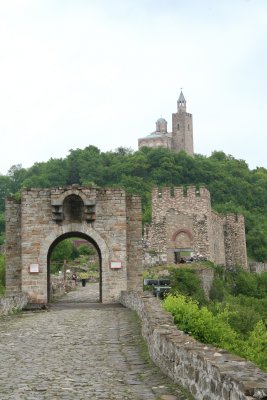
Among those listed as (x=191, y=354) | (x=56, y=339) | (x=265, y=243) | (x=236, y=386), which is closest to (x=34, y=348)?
(x=56, y=339)

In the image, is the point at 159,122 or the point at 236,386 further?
the point at 159,122

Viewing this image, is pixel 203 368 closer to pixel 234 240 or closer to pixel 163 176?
pixel 234 240

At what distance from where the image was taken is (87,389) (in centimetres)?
604

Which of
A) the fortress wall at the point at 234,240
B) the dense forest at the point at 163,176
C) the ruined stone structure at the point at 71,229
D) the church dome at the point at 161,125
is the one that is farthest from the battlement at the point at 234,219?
the church dome at the point at 161,125

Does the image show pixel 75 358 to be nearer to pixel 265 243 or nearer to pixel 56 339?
pixel 56 339

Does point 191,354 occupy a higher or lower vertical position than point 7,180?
lower

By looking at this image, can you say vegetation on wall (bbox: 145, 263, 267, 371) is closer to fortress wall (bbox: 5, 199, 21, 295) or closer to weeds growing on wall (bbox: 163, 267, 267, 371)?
weeds growing on wall (bbox: 163, 267, 267, 371)

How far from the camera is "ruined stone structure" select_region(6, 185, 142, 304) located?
62.0 feet

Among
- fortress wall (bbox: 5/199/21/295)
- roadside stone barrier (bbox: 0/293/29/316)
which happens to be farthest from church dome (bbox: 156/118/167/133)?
roadside stone barrier (bbox: 0/293/29/316)

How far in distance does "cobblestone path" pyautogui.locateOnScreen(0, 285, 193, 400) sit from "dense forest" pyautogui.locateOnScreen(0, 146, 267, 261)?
49.3 meters

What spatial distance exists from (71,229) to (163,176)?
2162 inches

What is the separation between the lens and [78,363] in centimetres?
760

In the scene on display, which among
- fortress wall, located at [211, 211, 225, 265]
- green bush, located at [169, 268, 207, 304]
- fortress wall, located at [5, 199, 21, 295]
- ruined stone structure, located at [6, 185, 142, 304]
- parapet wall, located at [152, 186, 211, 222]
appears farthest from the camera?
fortress wall, located at [211, 211, 225, 265]

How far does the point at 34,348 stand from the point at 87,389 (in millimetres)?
3104
